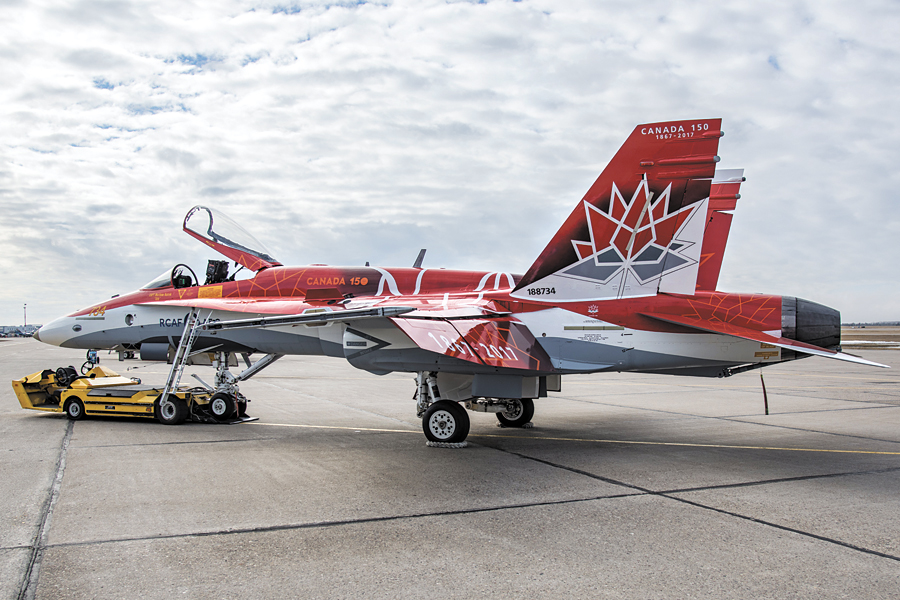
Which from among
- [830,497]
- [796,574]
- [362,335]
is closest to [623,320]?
[830,497]

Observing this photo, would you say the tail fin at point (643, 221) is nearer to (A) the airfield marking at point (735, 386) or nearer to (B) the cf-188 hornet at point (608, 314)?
(B) the cf-188 hornet at point (608, 314)

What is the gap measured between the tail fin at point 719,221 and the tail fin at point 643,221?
198cm

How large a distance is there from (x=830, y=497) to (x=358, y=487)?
463 cm

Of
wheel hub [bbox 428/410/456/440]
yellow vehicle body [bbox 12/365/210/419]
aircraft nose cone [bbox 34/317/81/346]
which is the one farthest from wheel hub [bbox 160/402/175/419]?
wheel hub [bbox 428/410/456/440]

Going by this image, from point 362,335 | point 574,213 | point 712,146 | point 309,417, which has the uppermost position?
point 712,146

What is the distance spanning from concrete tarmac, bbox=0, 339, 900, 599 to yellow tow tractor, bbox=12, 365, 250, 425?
0.37 m

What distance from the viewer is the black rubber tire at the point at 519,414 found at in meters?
10.7

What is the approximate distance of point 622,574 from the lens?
4.00m

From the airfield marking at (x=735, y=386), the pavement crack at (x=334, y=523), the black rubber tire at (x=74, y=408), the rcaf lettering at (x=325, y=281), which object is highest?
the rcaf lettering at (x=325, y=281)

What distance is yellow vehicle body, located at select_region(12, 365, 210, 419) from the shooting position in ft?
36.0

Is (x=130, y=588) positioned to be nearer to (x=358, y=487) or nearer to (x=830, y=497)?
(x=358, y=487)

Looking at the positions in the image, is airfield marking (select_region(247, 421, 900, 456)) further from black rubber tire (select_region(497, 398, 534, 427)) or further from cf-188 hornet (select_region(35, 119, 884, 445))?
black rubber tire (select_region(497, 398, 534, 427))

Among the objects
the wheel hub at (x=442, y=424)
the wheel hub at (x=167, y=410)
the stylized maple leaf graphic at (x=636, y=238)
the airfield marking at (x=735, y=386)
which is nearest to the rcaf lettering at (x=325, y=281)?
the wheel hub at (x=442, y=424)

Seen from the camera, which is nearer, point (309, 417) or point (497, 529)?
point (497, 529)
